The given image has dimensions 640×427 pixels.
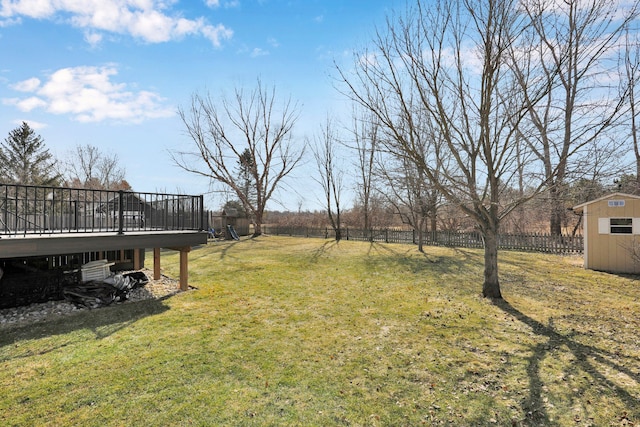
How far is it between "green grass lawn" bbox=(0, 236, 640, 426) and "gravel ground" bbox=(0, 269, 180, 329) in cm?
38

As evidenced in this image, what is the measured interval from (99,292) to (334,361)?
515cm

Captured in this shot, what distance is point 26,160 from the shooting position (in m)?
22.8

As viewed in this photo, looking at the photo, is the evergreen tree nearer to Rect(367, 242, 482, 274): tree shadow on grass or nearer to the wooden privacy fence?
the wooden privacy fence

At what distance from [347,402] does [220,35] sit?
33.3 ft

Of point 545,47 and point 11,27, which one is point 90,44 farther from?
point 545,47

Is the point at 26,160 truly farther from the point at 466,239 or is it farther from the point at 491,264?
the point at 466,239

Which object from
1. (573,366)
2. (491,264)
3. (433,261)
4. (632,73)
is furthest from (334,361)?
(433,261)

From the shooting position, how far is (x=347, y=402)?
2836mm

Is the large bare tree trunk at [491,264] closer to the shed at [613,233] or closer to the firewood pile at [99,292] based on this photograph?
the shed at [613,233]

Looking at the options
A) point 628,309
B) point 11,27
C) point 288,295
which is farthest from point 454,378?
point 11,27

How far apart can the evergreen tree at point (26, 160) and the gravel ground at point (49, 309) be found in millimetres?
23161

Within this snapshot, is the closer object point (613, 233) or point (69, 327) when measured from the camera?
point (69, 327)

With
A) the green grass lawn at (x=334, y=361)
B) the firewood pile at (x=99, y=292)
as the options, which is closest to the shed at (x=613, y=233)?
the green grass lawn at (x=334, y=361)

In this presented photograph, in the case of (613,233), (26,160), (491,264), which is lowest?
(491,264)
